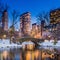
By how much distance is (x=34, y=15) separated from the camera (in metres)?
7.26

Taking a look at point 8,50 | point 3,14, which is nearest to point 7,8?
point 3,14

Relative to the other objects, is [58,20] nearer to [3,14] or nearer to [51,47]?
[51,47]

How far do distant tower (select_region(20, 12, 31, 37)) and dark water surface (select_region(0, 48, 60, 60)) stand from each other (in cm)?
64

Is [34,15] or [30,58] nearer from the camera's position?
[30,58]

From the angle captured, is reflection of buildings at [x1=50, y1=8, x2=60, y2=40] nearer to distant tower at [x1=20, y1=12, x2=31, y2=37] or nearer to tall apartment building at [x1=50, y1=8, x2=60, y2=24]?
tall apartment building at [x1=50, y1=8, x2=60, y2=24]

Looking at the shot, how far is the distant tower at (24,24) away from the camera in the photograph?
7227 millimetres

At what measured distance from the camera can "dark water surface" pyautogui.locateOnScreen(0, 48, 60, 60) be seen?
598 cm

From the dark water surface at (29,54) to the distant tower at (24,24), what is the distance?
635mm

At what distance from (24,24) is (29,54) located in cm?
120

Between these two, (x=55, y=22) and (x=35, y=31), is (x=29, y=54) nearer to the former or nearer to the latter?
(x=35, y=31)

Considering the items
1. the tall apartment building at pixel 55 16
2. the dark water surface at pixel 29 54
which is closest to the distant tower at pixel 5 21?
the dark water surface at pixel 29 54

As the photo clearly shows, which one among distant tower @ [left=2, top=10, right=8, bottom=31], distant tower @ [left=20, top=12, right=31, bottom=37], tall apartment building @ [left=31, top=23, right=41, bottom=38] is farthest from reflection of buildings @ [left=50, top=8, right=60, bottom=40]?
distant tower @ [left=2, top=10, right=8, bottom=31]

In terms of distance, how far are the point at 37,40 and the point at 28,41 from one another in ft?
1.14

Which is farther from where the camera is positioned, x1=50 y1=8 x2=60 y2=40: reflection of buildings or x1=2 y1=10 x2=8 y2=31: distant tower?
x1=2 y1=10 x2=8 y2=31: distant tower
